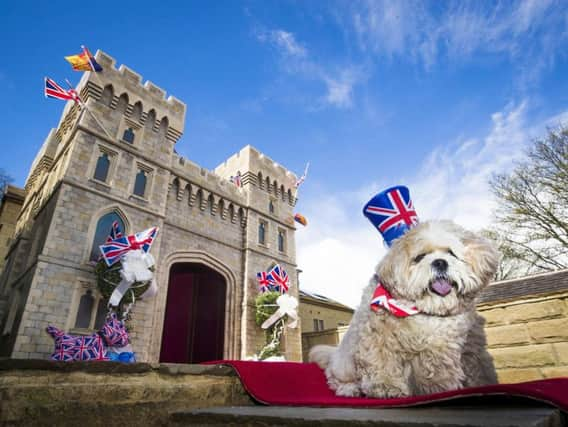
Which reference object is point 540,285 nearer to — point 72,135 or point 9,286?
point 72,135

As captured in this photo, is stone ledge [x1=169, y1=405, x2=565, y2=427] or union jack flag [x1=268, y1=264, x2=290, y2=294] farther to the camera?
union jack flag [x1=268, y1=264, x2=290, y2=294]

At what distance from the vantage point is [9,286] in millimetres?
10531

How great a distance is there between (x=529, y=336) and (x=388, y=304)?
8.11ft

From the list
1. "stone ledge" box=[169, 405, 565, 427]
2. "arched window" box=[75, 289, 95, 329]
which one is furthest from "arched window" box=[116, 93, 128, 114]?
"stone ledge" box=[169, 405, 565, 427]

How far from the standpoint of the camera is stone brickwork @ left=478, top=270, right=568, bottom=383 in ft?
9.89

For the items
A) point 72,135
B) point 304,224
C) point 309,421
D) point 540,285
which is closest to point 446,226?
point 309,421

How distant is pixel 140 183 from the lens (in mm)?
11750

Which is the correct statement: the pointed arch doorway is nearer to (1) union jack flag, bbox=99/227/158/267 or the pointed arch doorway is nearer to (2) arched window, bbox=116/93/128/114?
(1) union jack flag, bbox=99/227/158/267

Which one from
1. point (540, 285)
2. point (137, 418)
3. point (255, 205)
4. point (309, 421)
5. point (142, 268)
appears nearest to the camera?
point (309, 421)

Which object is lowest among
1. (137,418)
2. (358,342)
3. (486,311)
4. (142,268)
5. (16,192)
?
(137,418)

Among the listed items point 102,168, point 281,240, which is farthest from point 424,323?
point 281,240

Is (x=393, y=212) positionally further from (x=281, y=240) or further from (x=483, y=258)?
(x=281, y=240)

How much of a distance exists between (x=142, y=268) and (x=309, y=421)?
27.1 feet

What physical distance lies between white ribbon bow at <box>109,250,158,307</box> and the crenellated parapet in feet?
21.3
